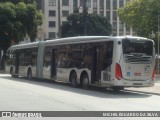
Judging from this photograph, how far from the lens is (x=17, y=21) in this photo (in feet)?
189

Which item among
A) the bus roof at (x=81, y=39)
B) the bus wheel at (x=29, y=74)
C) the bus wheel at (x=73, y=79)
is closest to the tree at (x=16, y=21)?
the bus wheel at (x=29, y=74)

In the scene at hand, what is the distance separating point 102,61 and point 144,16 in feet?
90.2

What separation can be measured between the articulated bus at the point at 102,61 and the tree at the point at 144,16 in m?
19.0

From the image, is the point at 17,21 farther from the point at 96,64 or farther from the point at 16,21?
the point at 96,64

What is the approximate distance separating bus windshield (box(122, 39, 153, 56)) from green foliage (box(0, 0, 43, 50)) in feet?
118

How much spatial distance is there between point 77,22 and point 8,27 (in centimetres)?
4064

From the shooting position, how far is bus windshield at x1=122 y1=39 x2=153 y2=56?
21678mm

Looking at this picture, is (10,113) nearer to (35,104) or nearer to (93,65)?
(35,104)

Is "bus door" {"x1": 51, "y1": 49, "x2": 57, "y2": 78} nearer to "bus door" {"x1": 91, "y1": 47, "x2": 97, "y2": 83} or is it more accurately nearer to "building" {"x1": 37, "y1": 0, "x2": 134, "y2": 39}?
"bus door" {"x1": 91, "y1": 47, "x2": 97, "y2": 83}

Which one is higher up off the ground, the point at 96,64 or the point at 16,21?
the point at 16,21

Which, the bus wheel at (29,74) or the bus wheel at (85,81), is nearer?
the bus wheel at (85,81)

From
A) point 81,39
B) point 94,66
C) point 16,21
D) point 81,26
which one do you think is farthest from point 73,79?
point 81,26

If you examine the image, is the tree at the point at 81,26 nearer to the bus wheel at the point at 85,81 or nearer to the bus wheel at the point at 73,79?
the bus wheel at the point at 73,79

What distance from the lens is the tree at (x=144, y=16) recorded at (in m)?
47.0
